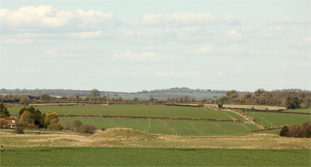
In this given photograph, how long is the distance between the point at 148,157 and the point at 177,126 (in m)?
64.2

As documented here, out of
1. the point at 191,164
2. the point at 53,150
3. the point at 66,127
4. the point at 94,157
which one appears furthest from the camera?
the point at 66,127

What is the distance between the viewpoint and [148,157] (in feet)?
136

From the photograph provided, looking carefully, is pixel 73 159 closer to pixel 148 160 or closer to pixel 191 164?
pixel 148 160

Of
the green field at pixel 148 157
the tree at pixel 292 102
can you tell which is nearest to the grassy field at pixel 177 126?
the green field at pixel 148 157

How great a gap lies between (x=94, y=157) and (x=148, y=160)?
18.5 ft

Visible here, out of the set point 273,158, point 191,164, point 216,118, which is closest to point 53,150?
point 191,164

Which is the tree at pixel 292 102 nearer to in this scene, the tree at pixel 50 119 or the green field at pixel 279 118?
the green field at pixel 279 118

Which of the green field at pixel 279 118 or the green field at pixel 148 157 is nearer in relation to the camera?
the green field at pixel 148 157

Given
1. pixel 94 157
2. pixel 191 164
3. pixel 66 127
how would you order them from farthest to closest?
pixel 66 127 → pixel 94 157 → pixel 191 164

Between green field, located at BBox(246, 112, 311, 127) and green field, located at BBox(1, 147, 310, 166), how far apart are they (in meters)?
68.0

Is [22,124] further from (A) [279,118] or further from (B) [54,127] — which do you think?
(A) [279,118]

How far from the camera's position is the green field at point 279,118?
11488 centimetres

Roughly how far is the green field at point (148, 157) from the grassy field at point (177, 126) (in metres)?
49.0

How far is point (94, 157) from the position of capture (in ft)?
133
